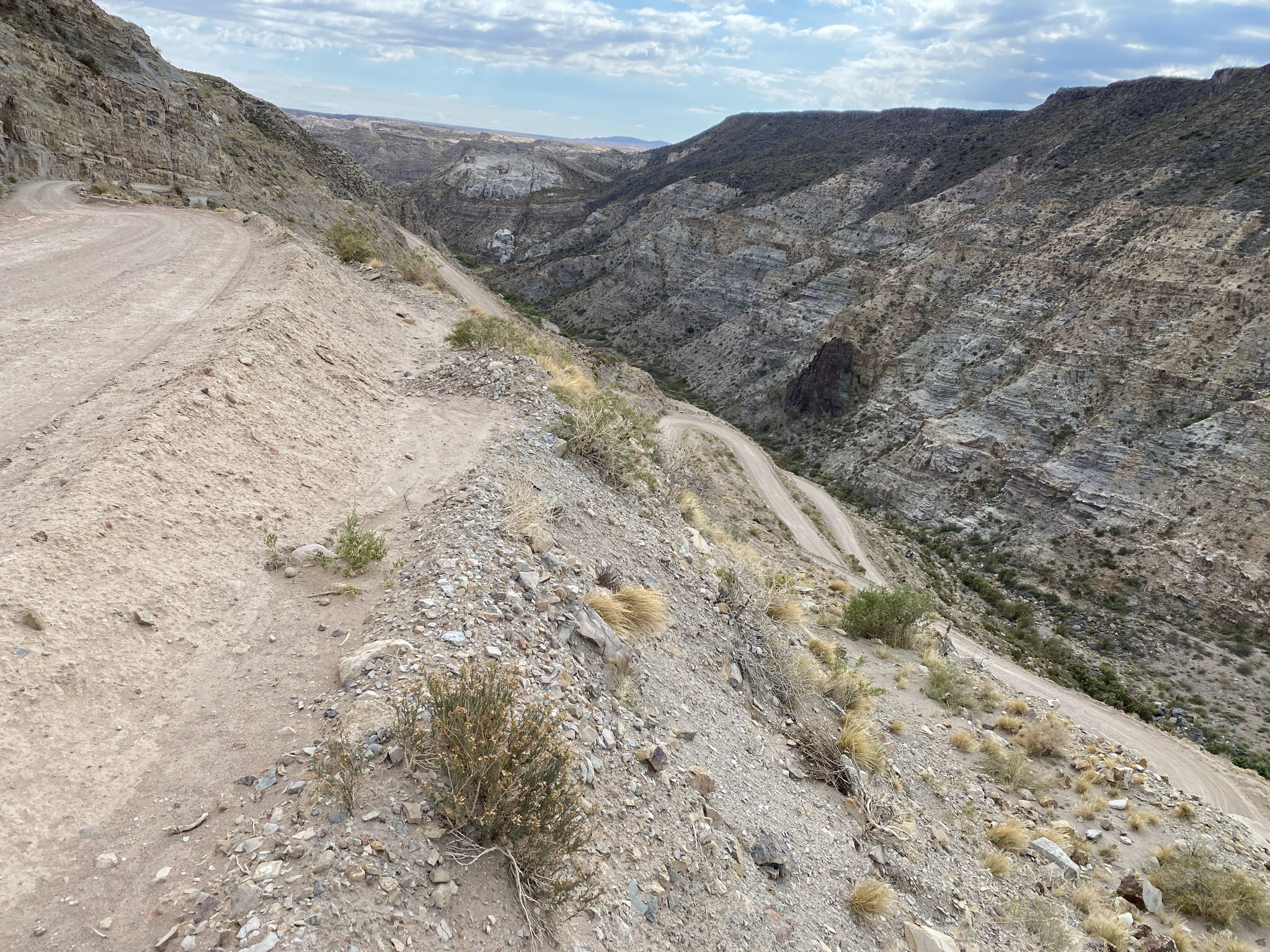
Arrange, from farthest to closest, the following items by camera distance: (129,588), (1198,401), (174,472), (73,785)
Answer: (1198,401), (174,472), (129,588), (73,785)

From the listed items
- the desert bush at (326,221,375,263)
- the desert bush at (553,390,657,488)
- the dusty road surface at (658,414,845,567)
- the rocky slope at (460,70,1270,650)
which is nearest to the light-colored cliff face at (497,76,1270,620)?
the rocky slope at (460,70,1270,650)

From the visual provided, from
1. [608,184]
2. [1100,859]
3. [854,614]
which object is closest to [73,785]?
[1100,859]

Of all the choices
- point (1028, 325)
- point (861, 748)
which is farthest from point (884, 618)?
point (1028, 325)

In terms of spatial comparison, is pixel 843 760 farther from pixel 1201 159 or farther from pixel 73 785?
pixel 1201 159

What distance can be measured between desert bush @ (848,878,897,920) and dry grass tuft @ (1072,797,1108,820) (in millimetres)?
8012

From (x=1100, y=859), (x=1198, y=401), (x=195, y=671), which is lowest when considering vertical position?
(x=1100, y=859)

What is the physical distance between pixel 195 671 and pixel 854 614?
1521 cm

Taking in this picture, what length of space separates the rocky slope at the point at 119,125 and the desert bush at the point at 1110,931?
3208 centimetres

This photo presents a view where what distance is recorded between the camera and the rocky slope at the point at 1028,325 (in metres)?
34.9

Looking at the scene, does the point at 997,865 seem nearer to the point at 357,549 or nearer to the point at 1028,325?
the point at 357,549

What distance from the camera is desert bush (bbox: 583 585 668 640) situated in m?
6.94

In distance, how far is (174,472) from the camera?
6234mm

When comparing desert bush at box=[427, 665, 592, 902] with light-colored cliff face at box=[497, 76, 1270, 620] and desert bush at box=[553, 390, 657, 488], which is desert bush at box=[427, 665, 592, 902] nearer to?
desert bush at box=[553, 390, 657, 488]

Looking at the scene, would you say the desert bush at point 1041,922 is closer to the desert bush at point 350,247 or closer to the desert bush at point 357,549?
the desert bush at point 357,549
